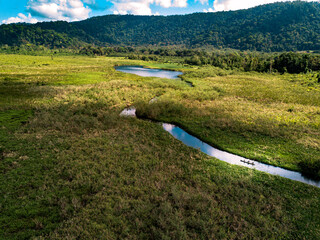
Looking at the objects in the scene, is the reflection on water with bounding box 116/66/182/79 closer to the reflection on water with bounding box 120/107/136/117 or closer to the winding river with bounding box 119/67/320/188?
the reflection on water with bounding box 120/107/136/117

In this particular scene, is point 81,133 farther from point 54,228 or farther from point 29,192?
point 54,228

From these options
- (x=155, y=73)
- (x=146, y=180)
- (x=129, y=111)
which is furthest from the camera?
(x=155, y=73)

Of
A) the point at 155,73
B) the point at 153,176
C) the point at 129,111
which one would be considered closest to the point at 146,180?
the point at 153,176

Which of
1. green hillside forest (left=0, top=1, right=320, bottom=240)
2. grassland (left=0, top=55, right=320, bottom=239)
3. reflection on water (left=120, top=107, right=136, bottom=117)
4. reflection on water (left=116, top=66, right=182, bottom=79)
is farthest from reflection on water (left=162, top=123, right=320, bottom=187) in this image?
reflection on water (left=116, top=66, right=182, bottom=79)

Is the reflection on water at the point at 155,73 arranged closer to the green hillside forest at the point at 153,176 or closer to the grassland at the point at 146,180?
the green hillside forest at the point at 153,176

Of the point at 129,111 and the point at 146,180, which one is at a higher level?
the point at 146,180

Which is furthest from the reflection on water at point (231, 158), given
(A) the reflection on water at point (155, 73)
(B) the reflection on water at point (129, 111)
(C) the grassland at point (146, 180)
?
(A) the reflection on water at point (155, 73)

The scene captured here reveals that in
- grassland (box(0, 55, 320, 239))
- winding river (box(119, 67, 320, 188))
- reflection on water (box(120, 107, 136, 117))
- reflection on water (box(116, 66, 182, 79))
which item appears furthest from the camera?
reflection on water (box(116, 66, 182, 79))

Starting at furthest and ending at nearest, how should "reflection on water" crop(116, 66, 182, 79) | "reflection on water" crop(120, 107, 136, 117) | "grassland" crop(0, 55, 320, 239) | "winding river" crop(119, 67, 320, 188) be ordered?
"reflection on water" crop(116, 66, 182, 79)
"reflection on water" crop(120, 107, 136, 117)
"winding river" crop(119, 67, 320, 188)
"grassland" crop(0, 55, 320, 239)

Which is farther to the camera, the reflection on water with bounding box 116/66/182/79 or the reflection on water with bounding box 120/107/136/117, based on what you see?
the reflection on water with bounding box 116/66/182/79

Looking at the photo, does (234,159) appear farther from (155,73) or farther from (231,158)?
(155,73)
